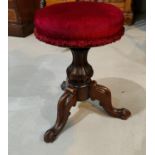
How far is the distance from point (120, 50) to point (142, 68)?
1.04 feet

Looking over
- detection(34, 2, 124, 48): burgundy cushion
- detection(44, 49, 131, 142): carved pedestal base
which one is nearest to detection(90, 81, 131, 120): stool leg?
detection(44, 49, 131, 142): carved pedestal base

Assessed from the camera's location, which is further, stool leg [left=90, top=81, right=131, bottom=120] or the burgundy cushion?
stool leg [left=90, top=81, right=131, bottom=120]

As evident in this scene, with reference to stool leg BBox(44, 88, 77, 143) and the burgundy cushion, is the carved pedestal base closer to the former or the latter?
stool leg BBox(44, 88, 77, 143)

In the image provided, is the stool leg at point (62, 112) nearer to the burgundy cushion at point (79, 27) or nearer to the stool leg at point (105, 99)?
the stool leg at point (105, 99)

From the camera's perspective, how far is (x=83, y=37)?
3.07ft

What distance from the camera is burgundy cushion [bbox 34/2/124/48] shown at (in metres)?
0.94

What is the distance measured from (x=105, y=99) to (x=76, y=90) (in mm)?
150

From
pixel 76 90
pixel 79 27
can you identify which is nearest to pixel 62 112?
pixel 76 90

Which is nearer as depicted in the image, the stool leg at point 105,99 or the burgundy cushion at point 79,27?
the burgundy cushion at point 79,27

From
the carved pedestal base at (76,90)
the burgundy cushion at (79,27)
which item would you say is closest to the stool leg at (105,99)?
the carved pedestal base at (76,90)

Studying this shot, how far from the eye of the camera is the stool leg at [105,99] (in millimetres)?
1215

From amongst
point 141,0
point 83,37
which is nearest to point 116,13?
point 83,37

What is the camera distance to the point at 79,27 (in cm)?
93

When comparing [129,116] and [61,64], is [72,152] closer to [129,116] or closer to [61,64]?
[129,116]
